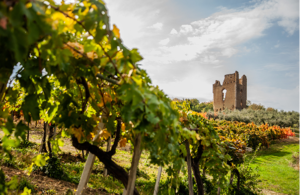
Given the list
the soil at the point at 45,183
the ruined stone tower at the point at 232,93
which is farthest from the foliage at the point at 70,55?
the ruined stone tower at the point at 232,93

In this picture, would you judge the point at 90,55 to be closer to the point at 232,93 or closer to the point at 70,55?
the point at 70,55

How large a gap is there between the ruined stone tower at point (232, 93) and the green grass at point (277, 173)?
27.9 meters

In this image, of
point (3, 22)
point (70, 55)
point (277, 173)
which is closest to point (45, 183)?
point (70, 55)

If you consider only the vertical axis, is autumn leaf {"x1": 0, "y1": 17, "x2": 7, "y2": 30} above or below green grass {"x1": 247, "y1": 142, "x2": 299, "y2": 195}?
above

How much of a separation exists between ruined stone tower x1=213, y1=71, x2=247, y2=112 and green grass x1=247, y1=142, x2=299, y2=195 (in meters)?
27.9

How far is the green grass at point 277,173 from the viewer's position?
25.0 feet

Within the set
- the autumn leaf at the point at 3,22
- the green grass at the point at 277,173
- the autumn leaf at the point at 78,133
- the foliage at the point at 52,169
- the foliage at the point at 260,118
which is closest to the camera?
the autumn leaf at the point at 3,22

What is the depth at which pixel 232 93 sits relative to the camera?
40.1 meters

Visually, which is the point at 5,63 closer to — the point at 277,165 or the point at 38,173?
the point at 38,173

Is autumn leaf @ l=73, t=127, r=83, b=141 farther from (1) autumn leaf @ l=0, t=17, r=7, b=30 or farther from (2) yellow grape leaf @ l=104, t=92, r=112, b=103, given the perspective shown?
(1) autumn leaf @ l=0, t=17, r=7, b=30

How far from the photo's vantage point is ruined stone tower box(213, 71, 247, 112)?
1559 inches

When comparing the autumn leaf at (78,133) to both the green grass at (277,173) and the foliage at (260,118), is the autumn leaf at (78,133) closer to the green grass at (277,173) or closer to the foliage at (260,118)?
the green grass at (277,173)

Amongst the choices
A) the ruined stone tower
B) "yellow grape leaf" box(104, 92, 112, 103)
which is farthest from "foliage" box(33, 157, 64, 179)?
the ruined stone tower

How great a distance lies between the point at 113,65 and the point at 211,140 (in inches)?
66.4
